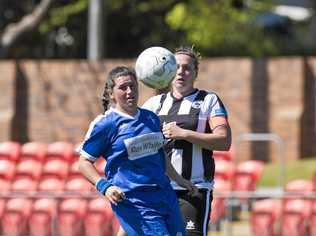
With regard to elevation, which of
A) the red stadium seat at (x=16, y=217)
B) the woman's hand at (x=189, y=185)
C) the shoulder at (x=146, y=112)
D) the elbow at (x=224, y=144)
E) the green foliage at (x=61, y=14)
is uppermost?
the green foliage at (x=61, y=14)

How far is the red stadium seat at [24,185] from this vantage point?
16.6m

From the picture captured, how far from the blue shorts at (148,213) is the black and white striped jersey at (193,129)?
2.01 ft

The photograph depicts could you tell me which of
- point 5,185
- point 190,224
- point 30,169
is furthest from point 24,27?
point 190,224

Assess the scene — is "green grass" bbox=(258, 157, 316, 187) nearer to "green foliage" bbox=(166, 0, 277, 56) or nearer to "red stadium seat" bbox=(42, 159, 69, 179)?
"red stadium seat" bbox=(42, 159, 69, 179)

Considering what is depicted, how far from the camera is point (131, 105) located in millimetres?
8367

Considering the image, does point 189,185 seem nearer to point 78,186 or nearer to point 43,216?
point 43,216

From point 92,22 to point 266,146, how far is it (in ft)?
14.4

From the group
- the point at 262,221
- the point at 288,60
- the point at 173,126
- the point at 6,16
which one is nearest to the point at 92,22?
the point at 288,60

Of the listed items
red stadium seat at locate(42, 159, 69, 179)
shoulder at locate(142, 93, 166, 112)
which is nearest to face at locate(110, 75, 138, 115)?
shoulder at locate(142, 93, 166, 112)

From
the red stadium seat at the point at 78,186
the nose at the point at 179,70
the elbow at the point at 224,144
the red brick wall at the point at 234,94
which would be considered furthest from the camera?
the red brick wall at the point at 234,94

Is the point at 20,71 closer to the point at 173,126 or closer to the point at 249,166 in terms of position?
the point at 249,166

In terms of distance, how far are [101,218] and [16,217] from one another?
1.16m

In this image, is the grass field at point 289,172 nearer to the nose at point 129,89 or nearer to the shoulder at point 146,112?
the shoulder at point 146,112

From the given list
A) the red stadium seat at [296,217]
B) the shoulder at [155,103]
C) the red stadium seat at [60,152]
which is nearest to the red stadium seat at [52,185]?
the red stadium seat at [60,152]
